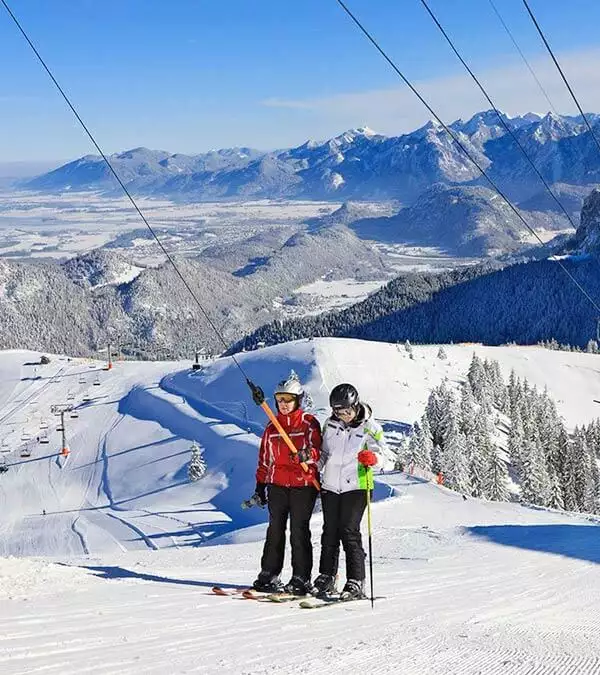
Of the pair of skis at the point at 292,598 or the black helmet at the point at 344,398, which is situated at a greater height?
the black helmet at the point at 344,398

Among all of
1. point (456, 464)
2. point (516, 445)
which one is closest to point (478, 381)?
point (516, 445)

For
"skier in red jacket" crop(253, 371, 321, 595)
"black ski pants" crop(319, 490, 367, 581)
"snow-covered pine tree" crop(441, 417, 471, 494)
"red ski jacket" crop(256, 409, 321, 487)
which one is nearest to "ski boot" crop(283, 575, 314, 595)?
"skier in red jacket" crop(253, 371, 321, 595)

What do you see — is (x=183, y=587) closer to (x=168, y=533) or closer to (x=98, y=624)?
(x=98, y=624)

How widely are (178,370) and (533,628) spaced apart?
225 feet

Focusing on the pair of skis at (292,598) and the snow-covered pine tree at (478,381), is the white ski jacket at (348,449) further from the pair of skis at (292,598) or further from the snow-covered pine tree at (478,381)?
the snow-covered pine tree at (478,381)

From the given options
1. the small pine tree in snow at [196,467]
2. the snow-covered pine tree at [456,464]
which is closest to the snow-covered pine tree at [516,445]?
the snow-covered pine tree at [456,464]

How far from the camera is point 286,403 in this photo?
28.7 feet

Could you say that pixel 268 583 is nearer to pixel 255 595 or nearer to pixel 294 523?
pixel 255 595

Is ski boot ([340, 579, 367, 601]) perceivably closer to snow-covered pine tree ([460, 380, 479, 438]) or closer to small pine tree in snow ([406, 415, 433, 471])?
small pine tree in snow ([406, 415, 433, 471])

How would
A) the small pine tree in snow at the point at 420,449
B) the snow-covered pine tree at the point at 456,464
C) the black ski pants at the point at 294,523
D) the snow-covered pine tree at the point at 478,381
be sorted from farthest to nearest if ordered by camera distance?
the snow-covered pine tree at the point at 478,381 < the small pine tree in snow at the point at 420,449 < the snow-covered pine tree at the point at 456,464 < the black ski pants at the point at 294,523

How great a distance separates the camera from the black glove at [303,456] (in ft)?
28.2

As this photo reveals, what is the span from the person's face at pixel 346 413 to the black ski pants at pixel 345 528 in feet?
2.63

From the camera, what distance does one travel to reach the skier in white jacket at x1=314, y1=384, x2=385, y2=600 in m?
8.52

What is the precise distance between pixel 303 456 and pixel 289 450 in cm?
26
